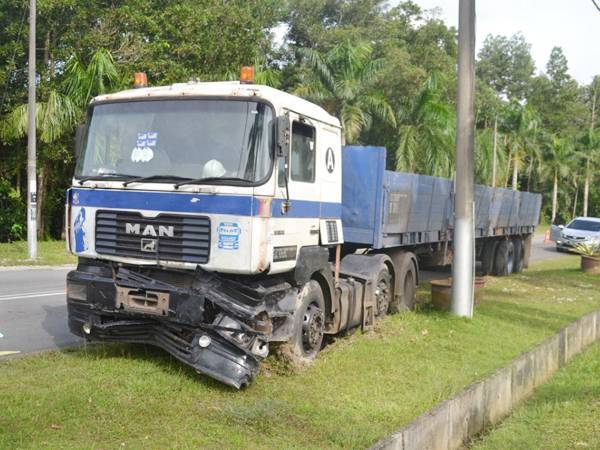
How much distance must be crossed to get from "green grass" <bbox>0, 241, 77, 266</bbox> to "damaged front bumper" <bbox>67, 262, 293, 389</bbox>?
1149 centimetres

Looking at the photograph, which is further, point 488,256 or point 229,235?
point 488,256

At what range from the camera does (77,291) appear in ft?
23.0

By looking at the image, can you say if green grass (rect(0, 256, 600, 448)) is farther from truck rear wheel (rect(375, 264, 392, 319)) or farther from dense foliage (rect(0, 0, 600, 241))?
dense foliage (rect(0, 0, 600, 241))

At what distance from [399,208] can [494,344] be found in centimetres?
245

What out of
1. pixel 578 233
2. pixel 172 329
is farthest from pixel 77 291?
pixel 578 233

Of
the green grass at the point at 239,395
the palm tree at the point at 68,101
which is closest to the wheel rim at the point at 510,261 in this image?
the green grass at the point at 239,395

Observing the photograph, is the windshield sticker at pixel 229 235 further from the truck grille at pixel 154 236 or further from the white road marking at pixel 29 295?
the white road marking at pixel 29 295

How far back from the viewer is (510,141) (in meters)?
47.5

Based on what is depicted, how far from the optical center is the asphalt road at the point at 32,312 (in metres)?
8.39

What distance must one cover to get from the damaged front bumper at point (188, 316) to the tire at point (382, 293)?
321 cm

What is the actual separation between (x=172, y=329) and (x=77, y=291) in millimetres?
1077

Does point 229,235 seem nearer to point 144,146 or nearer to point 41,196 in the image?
point 144,146

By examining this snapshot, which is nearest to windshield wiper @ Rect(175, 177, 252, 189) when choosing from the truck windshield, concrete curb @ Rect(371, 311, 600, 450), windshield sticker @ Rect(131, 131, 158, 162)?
the truck windshield

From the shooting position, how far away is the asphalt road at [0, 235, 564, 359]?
8391 millimetres
